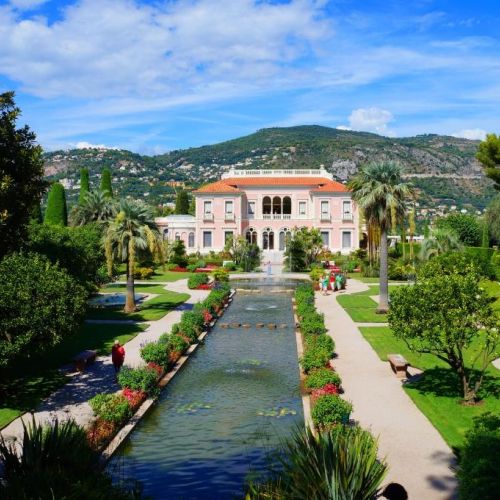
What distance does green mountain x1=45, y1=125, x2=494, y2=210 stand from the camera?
144 meters

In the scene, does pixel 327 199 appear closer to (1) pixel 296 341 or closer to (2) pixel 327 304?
(2) pixel 327 304

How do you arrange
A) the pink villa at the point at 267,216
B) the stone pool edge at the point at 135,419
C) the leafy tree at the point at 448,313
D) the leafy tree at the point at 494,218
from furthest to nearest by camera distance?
1. the pink villa at the point at 267,216
2. the leafy tree at the point at 494,218
3. the leafy tree at the point at 448,313
4. the stone pool edge at the point at 135,419

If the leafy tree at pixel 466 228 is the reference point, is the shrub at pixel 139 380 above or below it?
below

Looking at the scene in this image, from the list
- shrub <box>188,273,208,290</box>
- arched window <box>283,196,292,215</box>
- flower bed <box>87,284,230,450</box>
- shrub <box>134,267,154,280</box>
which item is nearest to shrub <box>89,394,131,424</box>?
flower bed <box>87,284,230,450</box>

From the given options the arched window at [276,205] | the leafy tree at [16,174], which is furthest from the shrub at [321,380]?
the arched window at [276,205]

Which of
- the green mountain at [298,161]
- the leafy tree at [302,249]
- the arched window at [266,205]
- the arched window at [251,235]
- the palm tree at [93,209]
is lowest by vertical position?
the leafy tree at [302,249]

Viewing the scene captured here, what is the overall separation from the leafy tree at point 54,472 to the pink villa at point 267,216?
5422 centimetres

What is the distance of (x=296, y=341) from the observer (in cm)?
2255

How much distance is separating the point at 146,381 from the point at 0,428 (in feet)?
11.5

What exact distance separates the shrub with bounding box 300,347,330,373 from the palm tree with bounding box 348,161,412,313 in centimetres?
1094

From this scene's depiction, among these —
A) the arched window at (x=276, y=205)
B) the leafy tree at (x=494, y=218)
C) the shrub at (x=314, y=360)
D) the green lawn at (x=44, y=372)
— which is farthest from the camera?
the arched window at (x=276, y=205)

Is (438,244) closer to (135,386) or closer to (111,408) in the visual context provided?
(135,386)

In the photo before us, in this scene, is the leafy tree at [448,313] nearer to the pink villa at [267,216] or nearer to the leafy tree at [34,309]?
the leafy tree at [34,309]

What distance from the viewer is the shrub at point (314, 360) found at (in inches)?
645
